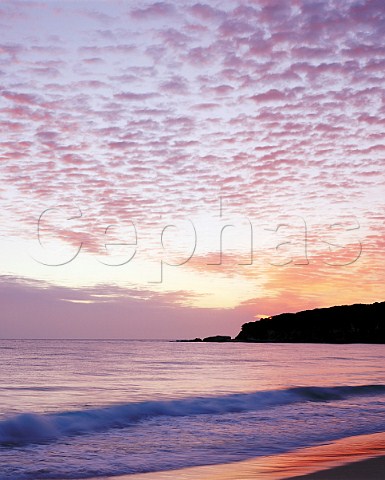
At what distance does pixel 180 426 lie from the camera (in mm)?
16641

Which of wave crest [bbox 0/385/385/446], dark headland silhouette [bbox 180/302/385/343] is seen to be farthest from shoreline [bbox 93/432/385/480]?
dark headland silhouette [bbox 180/302/385/343]

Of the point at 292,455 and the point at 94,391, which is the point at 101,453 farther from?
the point at 94,391

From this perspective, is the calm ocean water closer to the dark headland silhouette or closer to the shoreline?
the shoreline

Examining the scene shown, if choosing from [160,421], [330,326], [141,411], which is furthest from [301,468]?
[330,326]

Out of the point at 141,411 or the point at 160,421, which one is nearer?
the point at 160,421

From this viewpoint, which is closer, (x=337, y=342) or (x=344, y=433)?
(x=344, y=433)

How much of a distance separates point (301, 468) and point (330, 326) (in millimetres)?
166763

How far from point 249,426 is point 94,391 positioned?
925 centimetres

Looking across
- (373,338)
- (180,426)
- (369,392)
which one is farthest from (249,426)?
(373,338)

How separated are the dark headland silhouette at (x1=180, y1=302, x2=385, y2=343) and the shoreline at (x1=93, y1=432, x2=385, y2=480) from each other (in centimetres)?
15768

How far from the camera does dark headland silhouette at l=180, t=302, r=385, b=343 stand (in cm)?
16288

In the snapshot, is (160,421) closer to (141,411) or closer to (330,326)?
(141,411)

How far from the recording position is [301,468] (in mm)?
10156

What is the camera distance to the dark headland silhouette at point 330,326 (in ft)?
534
